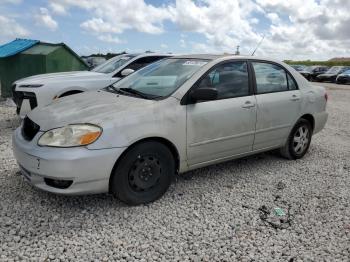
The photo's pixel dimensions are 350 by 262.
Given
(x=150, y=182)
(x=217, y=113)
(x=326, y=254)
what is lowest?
(x=326, y=254)

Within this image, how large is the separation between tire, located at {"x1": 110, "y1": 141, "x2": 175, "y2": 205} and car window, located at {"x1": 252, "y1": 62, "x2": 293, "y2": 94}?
1.75m

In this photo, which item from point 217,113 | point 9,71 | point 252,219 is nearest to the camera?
point 252,219

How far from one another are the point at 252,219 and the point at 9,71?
973cm

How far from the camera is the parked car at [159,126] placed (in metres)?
3.26

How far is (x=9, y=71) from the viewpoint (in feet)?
35.6

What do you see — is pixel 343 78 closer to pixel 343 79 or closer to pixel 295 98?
pixel 343 79

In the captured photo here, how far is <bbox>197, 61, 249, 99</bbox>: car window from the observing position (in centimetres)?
416

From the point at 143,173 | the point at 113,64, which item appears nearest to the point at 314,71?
the point at 113,64

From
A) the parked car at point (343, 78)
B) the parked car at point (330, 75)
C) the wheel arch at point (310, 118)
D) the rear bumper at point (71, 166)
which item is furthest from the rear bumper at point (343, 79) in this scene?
the rear bumper at point (71, 166)

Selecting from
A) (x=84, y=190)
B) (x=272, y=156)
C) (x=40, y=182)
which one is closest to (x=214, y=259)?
(x=84, y=190)

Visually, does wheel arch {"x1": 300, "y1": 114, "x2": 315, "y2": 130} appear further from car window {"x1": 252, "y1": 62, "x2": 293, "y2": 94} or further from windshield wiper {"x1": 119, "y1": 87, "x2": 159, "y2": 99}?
windshield wiper {"x1": 119, "y1": 87, "x2": 159, "y2": 99}

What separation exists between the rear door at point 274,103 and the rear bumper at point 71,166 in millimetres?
2141

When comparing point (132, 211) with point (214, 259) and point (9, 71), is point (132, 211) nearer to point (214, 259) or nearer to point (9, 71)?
point (214, 259)

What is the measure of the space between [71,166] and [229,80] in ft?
7.31
